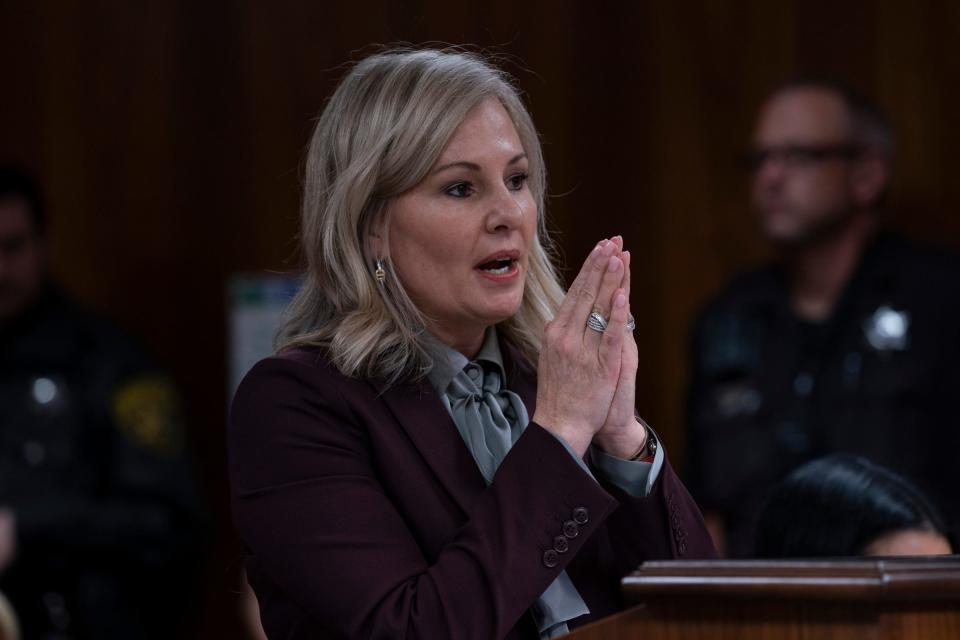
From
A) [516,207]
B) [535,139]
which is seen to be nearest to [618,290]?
[516,207]

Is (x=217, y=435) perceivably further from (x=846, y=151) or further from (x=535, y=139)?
(x=535, y=139)

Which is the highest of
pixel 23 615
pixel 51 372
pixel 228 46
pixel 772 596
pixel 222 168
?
pixel 772 596

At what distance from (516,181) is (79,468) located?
8.93 ft

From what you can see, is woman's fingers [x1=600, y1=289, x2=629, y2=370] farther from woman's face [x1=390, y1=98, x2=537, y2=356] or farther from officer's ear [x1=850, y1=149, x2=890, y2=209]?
officer's ear [x1=850, y1=149, x2=890, y2=209]

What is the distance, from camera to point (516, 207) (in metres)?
1.84

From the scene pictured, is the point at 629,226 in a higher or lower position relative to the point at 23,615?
higher

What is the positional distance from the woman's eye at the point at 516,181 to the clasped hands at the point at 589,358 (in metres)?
0.21

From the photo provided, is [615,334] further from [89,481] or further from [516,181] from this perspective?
[89,481]

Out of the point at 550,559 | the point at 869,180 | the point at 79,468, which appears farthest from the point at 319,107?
the point at 550,559

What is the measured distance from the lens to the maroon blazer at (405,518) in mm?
1601

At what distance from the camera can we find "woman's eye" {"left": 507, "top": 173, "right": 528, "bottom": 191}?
6.20 feet

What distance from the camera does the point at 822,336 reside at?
3867 millimetres

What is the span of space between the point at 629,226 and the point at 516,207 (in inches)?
105

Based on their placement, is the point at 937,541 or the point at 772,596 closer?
the point at 772,596
